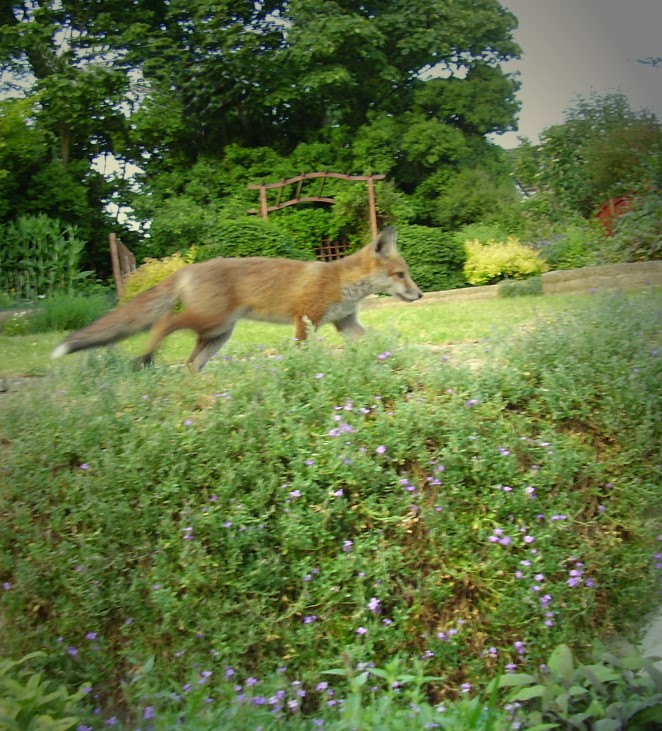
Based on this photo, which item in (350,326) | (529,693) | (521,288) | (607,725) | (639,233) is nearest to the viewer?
(607,725)

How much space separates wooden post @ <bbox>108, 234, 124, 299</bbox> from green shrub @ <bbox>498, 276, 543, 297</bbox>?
2.83m

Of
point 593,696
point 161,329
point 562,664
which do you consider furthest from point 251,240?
point 593,696

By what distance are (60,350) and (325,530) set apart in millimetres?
1527

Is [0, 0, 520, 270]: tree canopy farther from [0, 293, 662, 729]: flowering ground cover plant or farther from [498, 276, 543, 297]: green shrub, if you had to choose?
[498, 276, 543, 297]: green shrub

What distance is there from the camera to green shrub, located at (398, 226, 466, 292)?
5195 millimetres

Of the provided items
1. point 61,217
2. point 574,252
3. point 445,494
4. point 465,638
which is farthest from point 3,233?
point 574,252

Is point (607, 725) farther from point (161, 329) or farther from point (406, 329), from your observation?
point (406, 329)

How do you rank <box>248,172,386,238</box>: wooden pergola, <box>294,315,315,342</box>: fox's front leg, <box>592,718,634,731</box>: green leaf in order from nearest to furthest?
1. <box>592,718,634,731</box>: green leaf
2. <box>294,315,315,342</box>: fox's front leg
3. <box>248,172,386,238</box>: wooden pergola

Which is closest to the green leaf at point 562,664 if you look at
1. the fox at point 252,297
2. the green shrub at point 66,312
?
the fox at point 252,297

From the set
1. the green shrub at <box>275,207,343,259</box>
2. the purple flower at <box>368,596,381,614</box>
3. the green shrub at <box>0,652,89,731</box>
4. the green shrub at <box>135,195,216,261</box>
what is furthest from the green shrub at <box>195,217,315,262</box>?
the green shrub at <box>0,652,89,731</box>

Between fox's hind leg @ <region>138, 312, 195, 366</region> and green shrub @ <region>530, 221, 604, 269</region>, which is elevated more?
green shrub @ <region>530, 221, 604, 269</region>

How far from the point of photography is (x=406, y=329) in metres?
4.37

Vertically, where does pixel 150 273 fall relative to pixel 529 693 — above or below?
above

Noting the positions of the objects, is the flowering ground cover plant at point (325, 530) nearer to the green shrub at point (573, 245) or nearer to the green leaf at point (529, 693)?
the green leaf at point (529, 693)
